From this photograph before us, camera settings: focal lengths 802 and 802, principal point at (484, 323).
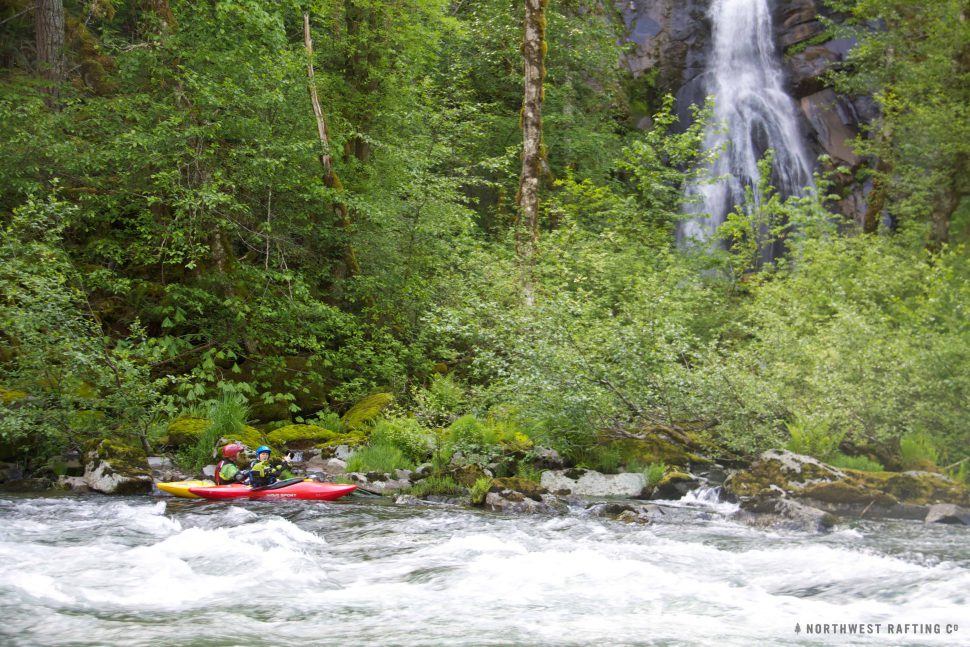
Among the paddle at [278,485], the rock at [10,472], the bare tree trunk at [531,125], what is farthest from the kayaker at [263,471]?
the bare tree trunk at [531,125]

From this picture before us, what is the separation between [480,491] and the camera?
9961 millimetres

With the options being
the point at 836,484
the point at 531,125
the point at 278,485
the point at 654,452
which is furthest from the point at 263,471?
the point at 531,125

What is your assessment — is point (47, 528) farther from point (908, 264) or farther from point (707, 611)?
point (908, 264)

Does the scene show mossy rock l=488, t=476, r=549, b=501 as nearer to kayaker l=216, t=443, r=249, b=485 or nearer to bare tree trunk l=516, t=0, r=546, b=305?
kayaker l=216, t=443, r=249, b=485

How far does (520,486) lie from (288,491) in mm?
2896

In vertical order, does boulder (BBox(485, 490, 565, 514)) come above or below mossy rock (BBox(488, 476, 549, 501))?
below

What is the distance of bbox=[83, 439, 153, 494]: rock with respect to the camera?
996 cm

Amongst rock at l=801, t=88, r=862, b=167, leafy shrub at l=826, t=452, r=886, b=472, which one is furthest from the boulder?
rock at l=801, t=88, r=862, b=167

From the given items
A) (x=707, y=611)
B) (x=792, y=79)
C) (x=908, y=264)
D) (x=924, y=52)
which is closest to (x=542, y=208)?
(x=908, y=264)

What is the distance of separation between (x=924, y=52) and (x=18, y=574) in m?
21.1

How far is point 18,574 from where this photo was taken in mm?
6223

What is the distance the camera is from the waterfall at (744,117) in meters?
23.8

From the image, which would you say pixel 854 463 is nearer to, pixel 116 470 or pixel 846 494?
pixel 846 494

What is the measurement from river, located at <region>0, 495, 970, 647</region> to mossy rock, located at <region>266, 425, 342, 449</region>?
8.82 ft
